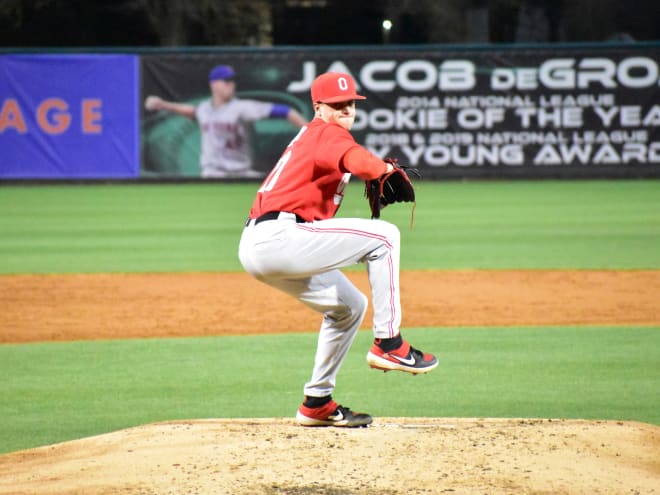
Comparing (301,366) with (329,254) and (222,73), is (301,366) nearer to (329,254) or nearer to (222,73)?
(329,254)

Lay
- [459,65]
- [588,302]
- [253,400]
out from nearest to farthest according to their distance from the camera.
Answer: [253,400] → [588,302] → [459,65]

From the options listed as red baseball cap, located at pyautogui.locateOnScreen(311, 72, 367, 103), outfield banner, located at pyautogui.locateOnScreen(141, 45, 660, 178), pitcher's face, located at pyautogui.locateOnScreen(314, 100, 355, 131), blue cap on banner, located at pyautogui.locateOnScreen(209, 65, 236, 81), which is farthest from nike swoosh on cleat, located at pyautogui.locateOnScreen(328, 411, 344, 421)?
blue cap on banner, located at pyautogui.locateOnScreen(209, 65, 236, 81)

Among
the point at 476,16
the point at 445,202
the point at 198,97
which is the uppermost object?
the point at 476,16

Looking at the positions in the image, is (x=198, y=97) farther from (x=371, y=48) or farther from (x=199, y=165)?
(x=371, y=48)

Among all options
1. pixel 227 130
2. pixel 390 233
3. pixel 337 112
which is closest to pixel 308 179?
pixel 337 112

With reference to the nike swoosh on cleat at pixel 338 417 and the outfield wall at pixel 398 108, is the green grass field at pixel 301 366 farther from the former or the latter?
the outfield wall at pixel 398 108

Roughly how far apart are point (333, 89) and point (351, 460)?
168 centimetres

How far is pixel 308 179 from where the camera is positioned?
205 inches

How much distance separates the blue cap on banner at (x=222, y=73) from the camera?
72.9 feet

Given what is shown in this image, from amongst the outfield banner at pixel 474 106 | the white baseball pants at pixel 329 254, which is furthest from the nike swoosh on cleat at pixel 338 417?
the outfield banner at pixel 474 106

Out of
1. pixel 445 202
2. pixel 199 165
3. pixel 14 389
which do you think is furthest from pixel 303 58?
pixel 14 389

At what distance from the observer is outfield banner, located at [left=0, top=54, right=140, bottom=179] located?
2202cm

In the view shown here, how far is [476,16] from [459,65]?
10064mm

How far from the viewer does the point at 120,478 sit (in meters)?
4.71
